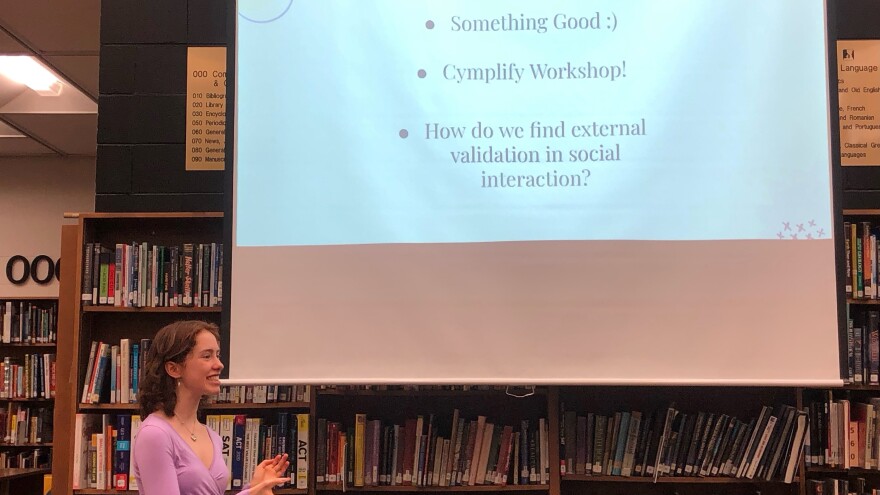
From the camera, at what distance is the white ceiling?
12.5 feet

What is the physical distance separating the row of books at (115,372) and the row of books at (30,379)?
3.34m

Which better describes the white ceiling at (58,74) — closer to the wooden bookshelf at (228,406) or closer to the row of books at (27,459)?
the wooden bookshelf at (228,406)

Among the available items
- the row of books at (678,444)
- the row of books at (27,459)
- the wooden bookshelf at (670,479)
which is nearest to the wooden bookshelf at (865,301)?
the row of books at (678,444)

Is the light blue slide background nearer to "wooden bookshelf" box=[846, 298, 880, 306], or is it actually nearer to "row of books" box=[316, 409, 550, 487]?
"wooden bookshelf" box=[846, 298, 880, 306]

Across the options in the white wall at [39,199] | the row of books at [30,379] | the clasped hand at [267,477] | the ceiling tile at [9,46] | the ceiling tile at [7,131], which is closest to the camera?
the clasped hand at [267,477]

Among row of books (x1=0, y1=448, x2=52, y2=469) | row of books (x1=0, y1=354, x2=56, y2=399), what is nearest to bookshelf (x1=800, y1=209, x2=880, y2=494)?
row of books (x1=0, y1=354, x2=56, y2=399)

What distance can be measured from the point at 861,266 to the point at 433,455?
186 centimetres

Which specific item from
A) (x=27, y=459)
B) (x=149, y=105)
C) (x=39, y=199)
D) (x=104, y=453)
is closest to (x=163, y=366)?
(x=104, y=453)

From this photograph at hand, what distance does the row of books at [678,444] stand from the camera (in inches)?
109

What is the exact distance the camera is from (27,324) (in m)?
6.15

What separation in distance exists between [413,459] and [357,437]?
24 cm

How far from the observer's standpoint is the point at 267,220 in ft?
8.00

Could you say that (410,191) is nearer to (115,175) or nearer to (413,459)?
(413,459)

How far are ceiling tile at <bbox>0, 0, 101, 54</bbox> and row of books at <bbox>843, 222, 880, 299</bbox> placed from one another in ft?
11.9
